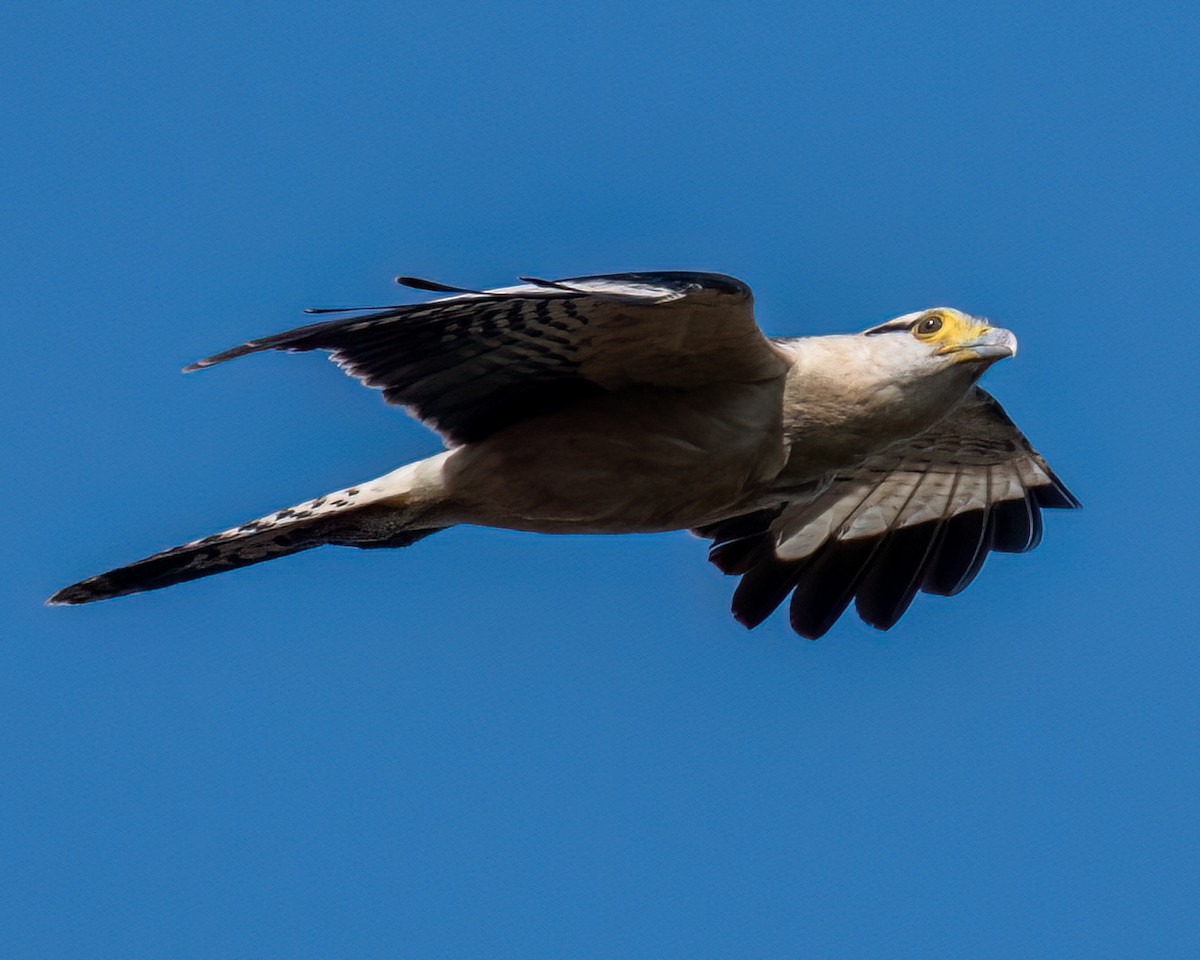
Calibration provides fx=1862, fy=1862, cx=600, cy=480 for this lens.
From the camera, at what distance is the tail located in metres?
9.49

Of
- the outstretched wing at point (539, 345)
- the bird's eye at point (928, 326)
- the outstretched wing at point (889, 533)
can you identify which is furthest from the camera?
the outstretched wing at point (889, 533)

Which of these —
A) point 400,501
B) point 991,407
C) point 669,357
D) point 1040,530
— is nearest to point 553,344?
point 669,357

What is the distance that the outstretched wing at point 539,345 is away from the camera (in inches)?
328

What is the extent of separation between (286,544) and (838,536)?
396cm

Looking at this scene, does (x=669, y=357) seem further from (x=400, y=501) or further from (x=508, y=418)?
(x=400, y=501)

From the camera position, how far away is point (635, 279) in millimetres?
8336

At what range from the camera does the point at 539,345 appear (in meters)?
9.09

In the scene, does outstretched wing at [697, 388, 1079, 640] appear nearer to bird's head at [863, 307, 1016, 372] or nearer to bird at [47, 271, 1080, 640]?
bird at [47, 271, 1080, 640]

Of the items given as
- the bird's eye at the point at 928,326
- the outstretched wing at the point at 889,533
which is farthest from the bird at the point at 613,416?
the outstretched wing at the point at 889,533

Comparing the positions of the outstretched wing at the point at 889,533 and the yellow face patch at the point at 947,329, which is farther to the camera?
the outstretched wing at the point at 889,533

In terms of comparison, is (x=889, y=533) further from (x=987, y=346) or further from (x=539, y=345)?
(x=539, y=345)

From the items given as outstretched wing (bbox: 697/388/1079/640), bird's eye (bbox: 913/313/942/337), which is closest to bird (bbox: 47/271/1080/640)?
bird's eye (bbox: 913/313/942/337)

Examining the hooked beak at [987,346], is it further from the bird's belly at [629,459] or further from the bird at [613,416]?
the bird's belly at [629,459]

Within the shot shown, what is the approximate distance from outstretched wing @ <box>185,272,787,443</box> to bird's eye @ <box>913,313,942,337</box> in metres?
0.71
